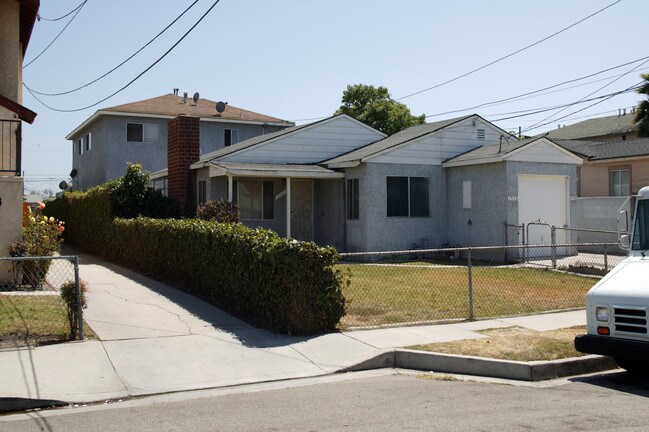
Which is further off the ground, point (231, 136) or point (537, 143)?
point (231, 136)

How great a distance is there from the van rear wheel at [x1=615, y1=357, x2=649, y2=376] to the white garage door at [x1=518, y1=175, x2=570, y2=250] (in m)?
12.0

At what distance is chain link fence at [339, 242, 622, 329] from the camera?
11227mm

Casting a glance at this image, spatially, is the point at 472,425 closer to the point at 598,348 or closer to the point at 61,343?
the point at 598,348

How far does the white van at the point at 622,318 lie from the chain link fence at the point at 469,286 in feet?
9.95

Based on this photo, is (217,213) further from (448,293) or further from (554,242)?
(554,242)

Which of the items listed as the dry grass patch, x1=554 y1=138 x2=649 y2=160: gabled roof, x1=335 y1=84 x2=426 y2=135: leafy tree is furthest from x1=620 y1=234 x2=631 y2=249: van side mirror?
x1=335 y1=84 x2=426 y2=135: leafy tree

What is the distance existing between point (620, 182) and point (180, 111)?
20.7 m

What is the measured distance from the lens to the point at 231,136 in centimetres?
3372

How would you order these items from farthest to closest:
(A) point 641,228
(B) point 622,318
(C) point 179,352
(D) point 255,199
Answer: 1. (D) point 255,199
2. (A) point 641,228
3. (C) point 179,352
4. (B) point 622,318

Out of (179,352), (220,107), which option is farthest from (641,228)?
(220,107)

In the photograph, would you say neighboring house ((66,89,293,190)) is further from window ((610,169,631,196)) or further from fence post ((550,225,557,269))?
fence post ((550,225,557,269))

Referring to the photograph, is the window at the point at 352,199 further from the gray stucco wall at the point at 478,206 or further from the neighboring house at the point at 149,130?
the neighboring house at the point at 149,130

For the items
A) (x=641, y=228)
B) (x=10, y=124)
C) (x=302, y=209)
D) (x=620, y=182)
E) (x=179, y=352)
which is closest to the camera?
(x=179, y=352)

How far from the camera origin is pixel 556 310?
12031 mm
